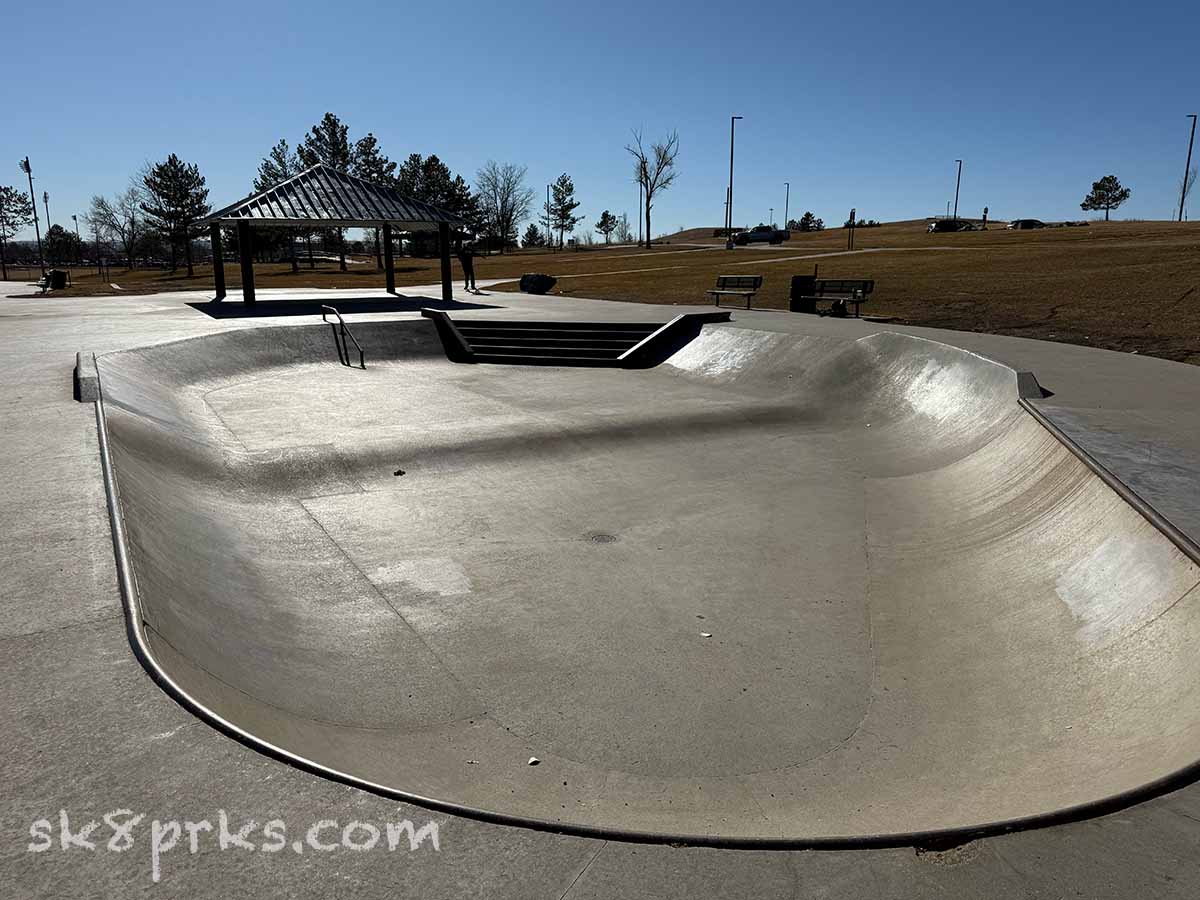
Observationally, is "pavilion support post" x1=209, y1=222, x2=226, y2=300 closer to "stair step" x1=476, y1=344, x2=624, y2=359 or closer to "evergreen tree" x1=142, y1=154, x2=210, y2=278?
"stair step" x1=476, y1=344, x2=624, y2=359

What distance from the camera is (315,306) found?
21.1 meters

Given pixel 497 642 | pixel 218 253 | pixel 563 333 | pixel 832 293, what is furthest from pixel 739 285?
pixel 497 642

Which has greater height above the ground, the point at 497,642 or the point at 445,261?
the point at 445,261

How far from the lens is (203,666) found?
147 inches

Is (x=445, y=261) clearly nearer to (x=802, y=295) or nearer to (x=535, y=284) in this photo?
(x=535, y=284)

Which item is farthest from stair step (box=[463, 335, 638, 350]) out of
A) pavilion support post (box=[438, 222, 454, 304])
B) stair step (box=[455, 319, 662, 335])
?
pavilion support post (box=[438, 222, 454, 304])

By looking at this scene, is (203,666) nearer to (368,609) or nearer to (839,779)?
(368,609)

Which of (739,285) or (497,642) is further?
(739,285)

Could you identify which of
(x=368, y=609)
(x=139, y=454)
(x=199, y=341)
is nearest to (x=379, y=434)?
(x=139, y=454)

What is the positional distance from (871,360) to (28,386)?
12.1 meters

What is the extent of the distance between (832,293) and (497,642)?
1663 centimetres

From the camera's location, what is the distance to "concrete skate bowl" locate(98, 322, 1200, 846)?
136 inches

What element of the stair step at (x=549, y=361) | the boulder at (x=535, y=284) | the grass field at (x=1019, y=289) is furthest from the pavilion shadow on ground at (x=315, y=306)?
the grass field at (x=1019, y=289)

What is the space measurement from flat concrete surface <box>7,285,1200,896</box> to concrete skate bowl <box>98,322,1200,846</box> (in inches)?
1.8
